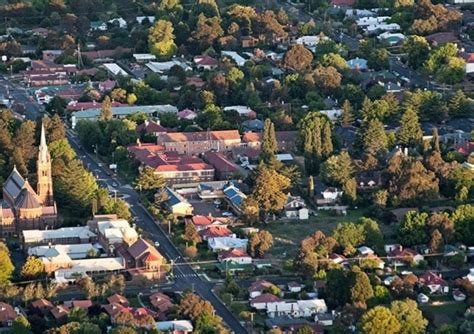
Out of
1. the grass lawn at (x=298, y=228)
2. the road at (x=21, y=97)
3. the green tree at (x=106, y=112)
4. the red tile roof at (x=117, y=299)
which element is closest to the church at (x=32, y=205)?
the grass lawn at (x=298, y=228)

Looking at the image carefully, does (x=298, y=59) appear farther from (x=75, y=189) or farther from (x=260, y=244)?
(x=260, y=244)

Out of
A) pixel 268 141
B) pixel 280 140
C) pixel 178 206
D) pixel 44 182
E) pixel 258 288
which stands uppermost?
pixel 44 182

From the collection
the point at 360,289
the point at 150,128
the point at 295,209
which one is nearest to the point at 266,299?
the point at 360,289

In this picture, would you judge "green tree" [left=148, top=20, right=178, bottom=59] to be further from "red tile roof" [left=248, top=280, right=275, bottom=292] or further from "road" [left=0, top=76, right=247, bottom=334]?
"red tile roof" [left=248, top=280, right=275, bottom=292]

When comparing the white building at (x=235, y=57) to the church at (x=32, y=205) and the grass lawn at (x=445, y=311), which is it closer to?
the church at (x=32, y=205)

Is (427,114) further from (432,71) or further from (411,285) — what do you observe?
(411,285)

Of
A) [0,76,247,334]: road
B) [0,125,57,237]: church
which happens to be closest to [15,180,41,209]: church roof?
[0,125,57,237]: church

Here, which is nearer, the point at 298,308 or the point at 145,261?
the point at 298,308
